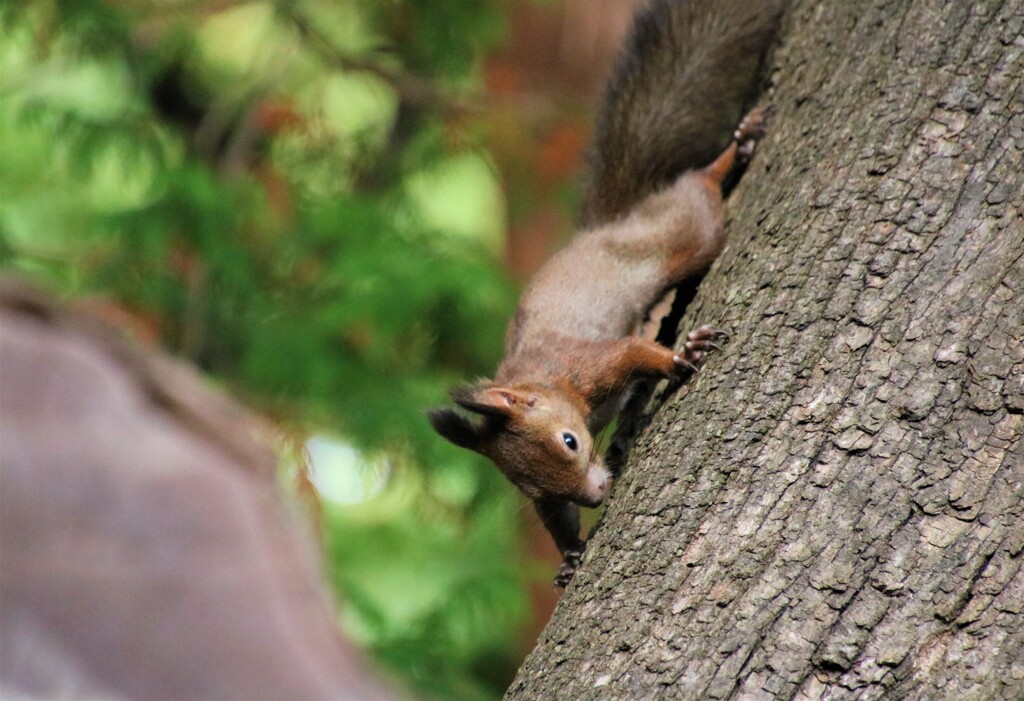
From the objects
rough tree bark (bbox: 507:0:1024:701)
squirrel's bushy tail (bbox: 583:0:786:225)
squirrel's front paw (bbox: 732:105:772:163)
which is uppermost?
squirrel's bushy tail (bbox: 583:0:786:225)

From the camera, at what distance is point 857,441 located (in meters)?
2.19

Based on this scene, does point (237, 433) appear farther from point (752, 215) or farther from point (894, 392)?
point (752, 215)

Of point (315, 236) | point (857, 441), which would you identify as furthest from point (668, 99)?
point (315, 236)

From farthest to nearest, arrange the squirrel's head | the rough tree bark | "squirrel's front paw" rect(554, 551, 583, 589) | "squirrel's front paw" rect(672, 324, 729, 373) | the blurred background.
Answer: the blurred background
the squirrel's head
"squirrel's front paw" rect(554, 551, 583, 589)
"squirrel's front paw" rect(672, 324, 729, 373)
the rough tree bark

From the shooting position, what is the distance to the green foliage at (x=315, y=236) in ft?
16.4

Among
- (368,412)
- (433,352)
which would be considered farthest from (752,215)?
(433,352)

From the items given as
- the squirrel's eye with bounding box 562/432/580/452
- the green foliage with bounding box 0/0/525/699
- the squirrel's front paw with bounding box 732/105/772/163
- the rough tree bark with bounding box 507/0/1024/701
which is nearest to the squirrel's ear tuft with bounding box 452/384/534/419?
the squirrel's eye with bounding box 562/432/580/452

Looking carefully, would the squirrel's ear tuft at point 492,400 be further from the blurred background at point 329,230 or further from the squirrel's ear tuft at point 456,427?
the blurred background at point 329,230

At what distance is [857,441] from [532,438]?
139cm

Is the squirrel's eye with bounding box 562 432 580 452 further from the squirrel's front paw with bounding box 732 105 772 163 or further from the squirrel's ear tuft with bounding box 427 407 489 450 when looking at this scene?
the squirrel's front paw with bounding box 732 105 772 163

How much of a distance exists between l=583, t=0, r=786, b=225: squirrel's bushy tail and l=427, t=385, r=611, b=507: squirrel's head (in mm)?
866

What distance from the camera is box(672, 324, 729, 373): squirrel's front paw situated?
8.63ft

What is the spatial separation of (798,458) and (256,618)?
138 cm

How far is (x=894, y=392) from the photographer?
2227 millimetres
